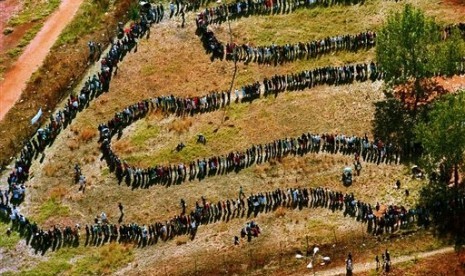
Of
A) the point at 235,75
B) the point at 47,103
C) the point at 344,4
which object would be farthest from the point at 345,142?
the point at 47,103

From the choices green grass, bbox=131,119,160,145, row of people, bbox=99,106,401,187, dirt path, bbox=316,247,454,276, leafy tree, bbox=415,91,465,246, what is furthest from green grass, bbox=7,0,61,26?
dirt path, bbox=316,247,454,276

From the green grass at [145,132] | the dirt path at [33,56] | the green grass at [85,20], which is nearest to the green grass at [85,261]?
the green grass at [145,132]

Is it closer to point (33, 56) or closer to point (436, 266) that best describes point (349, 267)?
point (436, 266)

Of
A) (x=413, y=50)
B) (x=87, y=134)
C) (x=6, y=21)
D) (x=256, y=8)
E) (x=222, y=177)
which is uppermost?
(x=6, y=21)

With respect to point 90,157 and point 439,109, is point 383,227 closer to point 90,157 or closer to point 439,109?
point 439,109

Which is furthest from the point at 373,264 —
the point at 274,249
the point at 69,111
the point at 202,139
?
the point at 69,111

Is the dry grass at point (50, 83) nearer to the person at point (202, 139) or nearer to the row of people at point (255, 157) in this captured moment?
the row of people at point (255, 157)
